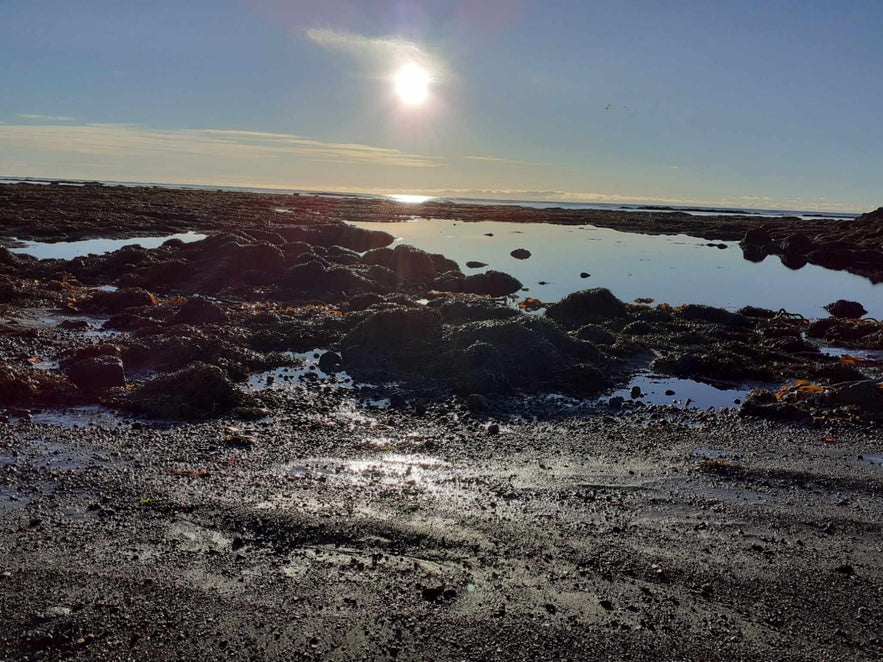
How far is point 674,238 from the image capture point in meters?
67.9

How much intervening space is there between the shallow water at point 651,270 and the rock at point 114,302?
1583 cm

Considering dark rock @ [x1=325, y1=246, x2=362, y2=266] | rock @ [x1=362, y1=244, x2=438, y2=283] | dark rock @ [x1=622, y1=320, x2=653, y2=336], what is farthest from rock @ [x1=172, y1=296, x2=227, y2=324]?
dark rock @ [x1=325, y1=246, x2=362, y2=266]

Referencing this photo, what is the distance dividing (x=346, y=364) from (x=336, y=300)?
29.7 ft

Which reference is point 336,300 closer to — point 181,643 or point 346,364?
point 346,364

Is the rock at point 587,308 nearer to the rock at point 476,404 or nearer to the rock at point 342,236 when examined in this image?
the rock at point 476,404

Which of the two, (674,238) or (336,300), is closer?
(336,300)

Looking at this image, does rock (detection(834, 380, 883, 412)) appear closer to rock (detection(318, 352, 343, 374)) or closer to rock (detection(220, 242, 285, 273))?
rock (detection(318, 352, 343, 374))

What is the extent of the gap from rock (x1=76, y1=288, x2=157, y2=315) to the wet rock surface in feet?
2.71

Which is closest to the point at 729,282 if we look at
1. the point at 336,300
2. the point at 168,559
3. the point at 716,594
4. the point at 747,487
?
the point at 336,300

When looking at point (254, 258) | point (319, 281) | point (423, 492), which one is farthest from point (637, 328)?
point (254, 258)

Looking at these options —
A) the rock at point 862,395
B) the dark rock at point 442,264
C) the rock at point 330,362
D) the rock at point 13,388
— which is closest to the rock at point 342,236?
the dark rock at point 442,264

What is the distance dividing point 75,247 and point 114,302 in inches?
780

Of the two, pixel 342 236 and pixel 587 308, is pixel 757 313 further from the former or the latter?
pixel 342 236

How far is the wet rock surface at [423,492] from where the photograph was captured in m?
5.82
